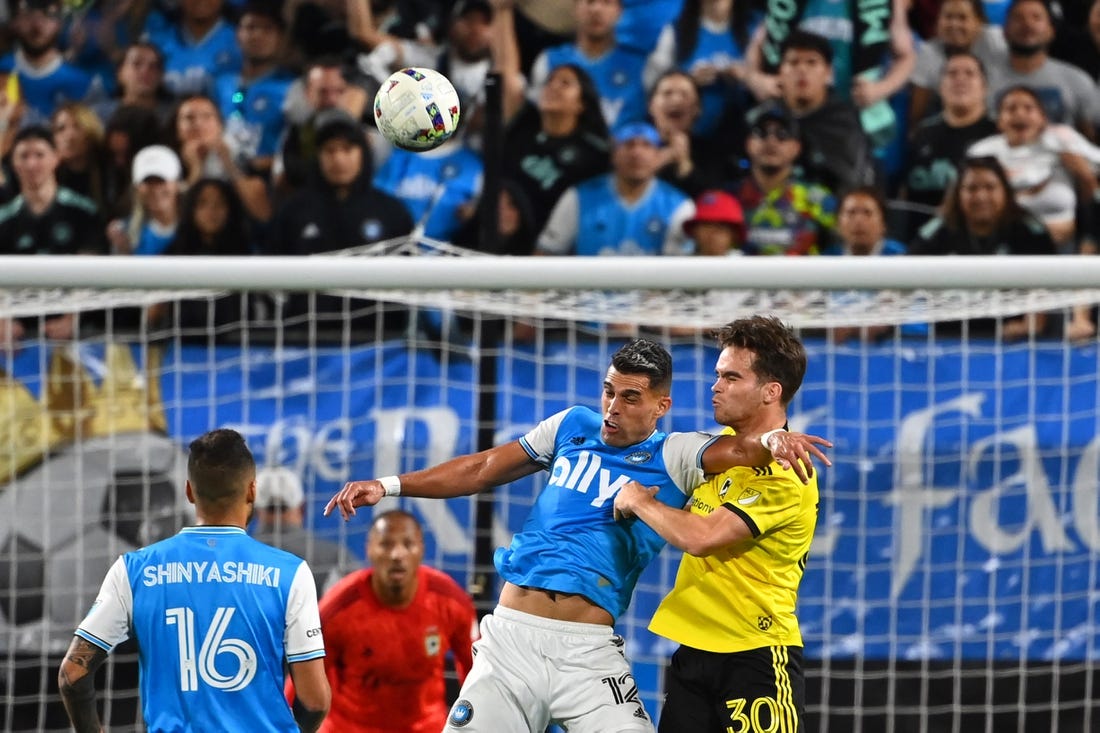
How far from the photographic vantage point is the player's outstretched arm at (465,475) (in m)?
5.03

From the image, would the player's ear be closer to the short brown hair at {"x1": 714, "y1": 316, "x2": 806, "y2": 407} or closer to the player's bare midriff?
the short brown hair at {"x1": 714, "y1": 316, "x2": 806, "y2": 407}

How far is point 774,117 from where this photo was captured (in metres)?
8.55

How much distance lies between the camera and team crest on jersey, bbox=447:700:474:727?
482 centimetres

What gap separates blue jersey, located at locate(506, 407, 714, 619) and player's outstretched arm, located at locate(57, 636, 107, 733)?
4.37 feet

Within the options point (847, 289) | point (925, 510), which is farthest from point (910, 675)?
point (847, 289)

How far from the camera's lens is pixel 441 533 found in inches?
294

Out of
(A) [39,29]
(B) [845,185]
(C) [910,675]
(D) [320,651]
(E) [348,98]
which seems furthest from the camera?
(A) [39,29]

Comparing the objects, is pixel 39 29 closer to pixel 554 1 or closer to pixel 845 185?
pixel 554 1

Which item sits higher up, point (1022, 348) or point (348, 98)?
point (348, 98)

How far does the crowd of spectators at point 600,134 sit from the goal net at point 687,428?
657 mm

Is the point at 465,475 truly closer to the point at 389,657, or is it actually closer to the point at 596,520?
the point at 596,520

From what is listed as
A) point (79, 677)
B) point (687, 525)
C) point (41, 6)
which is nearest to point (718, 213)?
point (687, 525)

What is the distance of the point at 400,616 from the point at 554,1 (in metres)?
4.34

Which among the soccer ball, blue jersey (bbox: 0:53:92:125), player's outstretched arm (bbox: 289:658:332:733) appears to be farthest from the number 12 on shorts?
blue jersey (bbox: 0:53:92:125)
